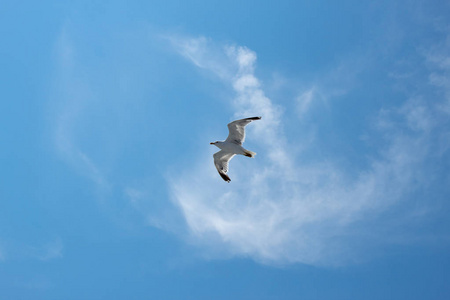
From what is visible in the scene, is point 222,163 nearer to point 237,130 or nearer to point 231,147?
point 231,147

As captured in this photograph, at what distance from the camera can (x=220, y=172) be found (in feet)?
119

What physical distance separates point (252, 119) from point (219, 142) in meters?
3.92

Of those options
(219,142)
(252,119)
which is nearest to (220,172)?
(219,142)

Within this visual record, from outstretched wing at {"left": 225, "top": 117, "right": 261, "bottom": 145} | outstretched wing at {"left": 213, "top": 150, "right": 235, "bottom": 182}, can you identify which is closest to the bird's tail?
outstretched wing at {"left": 225, "top": 117, "right": 261, "bottom": 145}

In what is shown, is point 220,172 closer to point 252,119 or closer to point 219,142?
point 219,142

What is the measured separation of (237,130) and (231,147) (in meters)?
1.75

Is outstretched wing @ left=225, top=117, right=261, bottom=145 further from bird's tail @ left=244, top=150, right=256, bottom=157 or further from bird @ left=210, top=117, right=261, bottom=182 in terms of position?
bird's tail @ left=244, top=150, right=256, bottom=157

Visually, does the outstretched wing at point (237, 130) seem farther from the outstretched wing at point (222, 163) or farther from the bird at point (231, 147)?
the outstretched wing at point (222, 163)

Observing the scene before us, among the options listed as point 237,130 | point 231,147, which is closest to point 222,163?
point 231,147

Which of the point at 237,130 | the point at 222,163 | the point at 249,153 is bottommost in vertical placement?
the point at 249,153

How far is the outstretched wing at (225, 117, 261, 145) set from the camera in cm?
3251

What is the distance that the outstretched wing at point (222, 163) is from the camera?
3588cm

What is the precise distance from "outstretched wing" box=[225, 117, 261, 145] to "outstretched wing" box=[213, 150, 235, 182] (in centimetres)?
223

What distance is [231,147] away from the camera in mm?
34031
